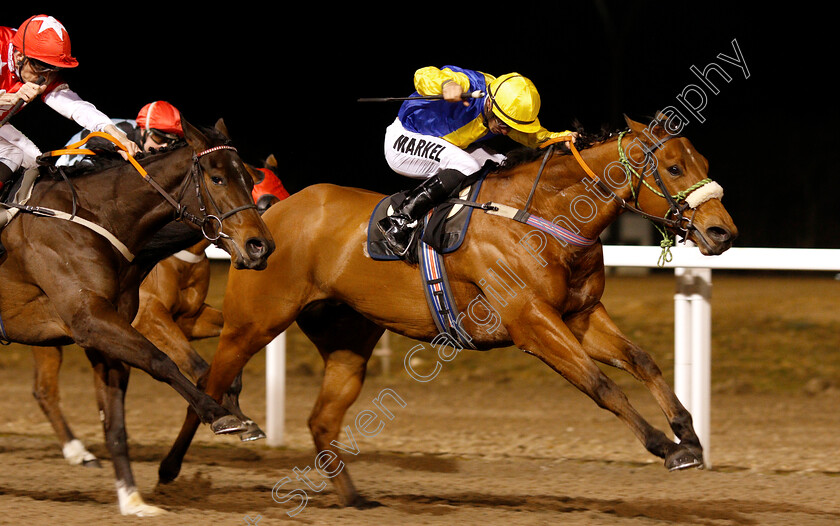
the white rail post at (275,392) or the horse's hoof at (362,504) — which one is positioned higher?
the white rail post at (275,392)

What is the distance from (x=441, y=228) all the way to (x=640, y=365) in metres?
1.13

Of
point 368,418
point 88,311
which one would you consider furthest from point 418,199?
point 368,418

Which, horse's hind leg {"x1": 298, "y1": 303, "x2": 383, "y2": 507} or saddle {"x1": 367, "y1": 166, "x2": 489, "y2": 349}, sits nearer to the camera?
saddle {"x1": 367, "y1": 166, "x2": 489, "y2": 349}

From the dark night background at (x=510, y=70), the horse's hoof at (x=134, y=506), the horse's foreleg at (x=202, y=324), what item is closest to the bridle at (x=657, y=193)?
the horse's hoof at (x=134, y=506)

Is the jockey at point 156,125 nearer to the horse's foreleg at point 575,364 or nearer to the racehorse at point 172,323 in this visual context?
the racehorse at point 172,323

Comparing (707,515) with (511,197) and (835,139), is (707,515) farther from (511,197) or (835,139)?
(835,139)

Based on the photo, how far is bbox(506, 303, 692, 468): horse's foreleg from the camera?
3.90 metres

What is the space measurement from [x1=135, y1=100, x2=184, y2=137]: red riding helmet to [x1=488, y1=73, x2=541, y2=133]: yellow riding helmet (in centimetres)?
198

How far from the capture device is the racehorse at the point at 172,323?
548cm

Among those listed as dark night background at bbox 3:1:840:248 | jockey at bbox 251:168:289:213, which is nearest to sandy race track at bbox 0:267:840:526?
jockey at bbox 251:168:289:213

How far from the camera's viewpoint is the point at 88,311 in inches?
161

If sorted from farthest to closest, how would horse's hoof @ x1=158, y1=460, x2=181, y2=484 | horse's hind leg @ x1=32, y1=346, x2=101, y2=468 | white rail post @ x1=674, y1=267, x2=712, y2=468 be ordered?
1. horse's hind leg @ x1=32, y1=346, x2=101, y2=468
2. white rail post @ x1=674, y1=267, x2=712, y2=468
3. horse's hoof @ x1=158, y1=460, x2=181, y2=484

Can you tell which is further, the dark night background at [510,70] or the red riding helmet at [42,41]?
the dark night background at [510,70]

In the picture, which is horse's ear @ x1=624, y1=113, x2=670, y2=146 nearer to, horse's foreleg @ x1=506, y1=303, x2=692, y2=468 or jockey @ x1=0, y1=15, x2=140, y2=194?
horse's foreleg @ x1=506, y1=303, x2=692, y2=468
